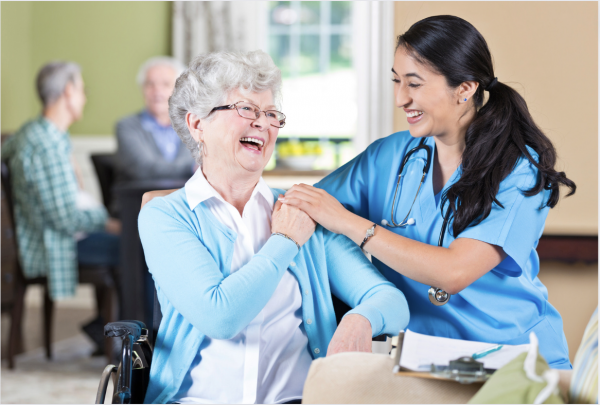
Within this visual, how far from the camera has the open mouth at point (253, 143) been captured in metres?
1.34

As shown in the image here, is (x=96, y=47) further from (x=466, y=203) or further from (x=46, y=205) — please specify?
(x=466, y=203)

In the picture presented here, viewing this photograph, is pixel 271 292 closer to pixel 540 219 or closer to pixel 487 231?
pixel 487 231

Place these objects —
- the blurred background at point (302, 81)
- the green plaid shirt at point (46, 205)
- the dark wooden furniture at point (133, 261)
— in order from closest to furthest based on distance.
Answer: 1. the blurred background at point (302, 81)
2. the dark wooden furniture at point (133, 261)
3. the green plaid shirt at point (46, 205)

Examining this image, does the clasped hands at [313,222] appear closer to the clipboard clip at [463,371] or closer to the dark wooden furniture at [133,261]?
the clipboard clip at [463,371]

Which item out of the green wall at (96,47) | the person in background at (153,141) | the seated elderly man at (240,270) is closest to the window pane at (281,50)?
the green wall at (96,47)

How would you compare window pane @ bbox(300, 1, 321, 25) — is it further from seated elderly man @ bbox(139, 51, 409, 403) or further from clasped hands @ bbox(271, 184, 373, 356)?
clasped hands @ bbox(271, 184, 373, 356)

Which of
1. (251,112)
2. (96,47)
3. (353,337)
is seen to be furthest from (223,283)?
(96,47)

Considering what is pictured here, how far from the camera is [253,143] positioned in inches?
53.7

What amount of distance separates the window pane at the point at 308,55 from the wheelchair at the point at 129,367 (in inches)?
187

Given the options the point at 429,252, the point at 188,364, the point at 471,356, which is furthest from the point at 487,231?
the point at 188,364

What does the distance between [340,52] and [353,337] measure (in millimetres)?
4880

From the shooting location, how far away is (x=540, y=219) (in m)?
1.34

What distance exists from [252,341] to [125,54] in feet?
14.3

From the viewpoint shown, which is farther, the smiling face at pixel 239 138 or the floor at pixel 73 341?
the floor at pixel 73 341
